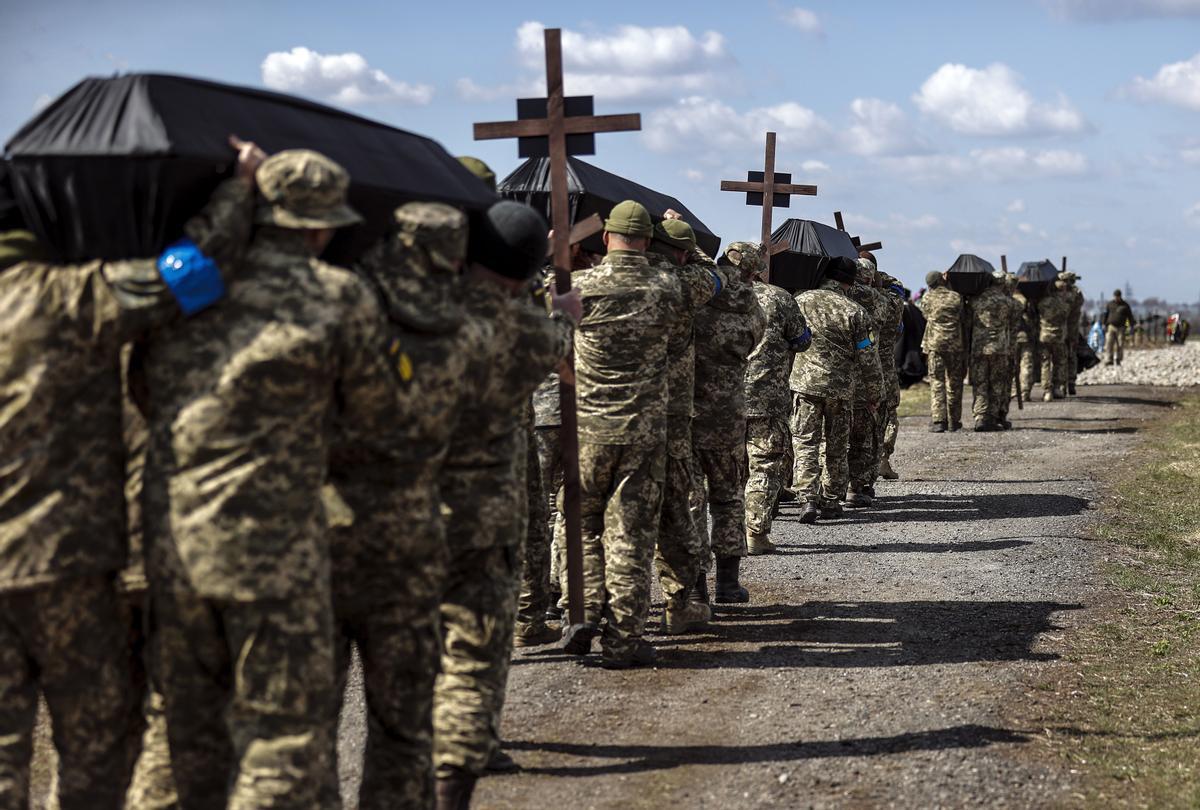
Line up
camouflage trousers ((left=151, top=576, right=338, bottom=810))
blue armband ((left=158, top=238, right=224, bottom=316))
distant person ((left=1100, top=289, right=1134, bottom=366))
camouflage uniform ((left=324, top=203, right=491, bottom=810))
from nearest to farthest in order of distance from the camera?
blue armband ((left=158, top=238, right=224, bottom=316)), camouflage trousers ((left=151, top=576, right=338, bottom=810)), camouflage uniform ((left=324, top=203, right=491, bottom=810)), distant person ((left=1100, top=289, right=1134, bottom=366))

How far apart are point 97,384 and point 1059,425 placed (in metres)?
20.0

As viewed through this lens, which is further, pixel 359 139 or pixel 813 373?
pixel 813 373

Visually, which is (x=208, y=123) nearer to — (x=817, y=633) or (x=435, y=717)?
(x=435, y=717)

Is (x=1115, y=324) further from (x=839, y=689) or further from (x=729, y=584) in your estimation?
(x=839, y=689)

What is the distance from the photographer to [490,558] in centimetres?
507

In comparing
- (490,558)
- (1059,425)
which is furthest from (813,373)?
(1059,425)

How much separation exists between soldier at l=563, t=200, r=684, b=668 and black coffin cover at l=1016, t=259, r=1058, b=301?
60.7ft

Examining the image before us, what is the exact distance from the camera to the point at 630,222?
24.0 feet

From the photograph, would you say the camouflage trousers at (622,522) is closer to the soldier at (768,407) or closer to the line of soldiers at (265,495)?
the line of soldiers at (265,495)

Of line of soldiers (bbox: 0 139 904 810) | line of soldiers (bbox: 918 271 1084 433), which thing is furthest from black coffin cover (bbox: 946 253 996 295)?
line of soldiers (bbox: 0 139 904 810)

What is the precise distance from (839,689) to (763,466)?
3888 millimetres

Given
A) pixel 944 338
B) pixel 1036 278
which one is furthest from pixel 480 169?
pixel 1036 278

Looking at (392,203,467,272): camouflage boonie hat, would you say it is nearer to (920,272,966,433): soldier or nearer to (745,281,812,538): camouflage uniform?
(745,281,812,538): camouflage uniform

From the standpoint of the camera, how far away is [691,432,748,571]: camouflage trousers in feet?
30.2
